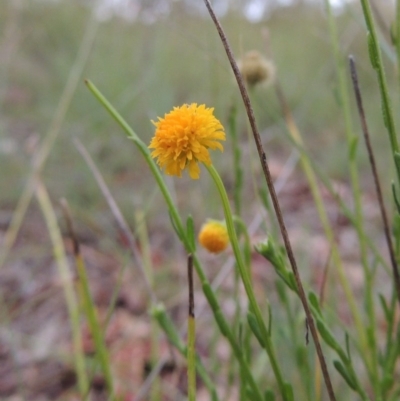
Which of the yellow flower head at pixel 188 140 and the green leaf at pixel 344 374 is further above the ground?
the yellow flower head at pixel 188 140

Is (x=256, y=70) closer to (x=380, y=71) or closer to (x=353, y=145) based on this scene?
(x=353, y=145)

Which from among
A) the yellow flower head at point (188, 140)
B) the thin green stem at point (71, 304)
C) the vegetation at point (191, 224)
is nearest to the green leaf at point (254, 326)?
the vegetation at point (191, 224)

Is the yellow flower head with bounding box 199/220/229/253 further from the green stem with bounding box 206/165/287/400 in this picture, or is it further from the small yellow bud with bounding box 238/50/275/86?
the small yellow bud with bounding box 238/50/275/86

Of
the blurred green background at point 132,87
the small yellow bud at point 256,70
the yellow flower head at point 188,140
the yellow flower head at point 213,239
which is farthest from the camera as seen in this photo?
the blurred green background at point 132,87

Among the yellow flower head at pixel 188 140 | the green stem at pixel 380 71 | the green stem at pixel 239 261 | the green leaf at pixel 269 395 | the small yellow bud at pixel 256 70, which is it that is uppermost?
the small yellow bud at pixel 256 70

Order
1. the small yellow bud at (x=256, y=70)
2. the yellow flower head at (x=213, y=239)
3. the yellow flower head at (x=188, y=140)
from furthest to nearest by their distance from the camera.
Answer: the small yellow bud at (x=256, y=70) < the yellow flower head at (x=213, y=239) < the yellow flower head at (x=188, y=140)

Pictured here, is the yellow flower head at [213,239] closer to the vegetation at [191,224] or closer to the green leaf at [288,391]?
the vegetation at [191,224]

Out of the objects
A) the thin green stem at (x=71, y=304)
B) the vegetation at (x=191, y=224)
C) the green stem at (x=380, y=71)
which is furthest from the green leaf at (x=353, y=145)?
the thin green stem at (x=71, y=304)

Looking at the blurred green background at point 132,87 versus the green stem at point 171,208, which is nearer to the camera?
the green stem at point 171,208

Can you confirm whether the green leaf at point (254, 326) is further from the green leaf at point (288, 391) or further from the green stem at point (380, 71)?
the green stem at point (380, 71)
